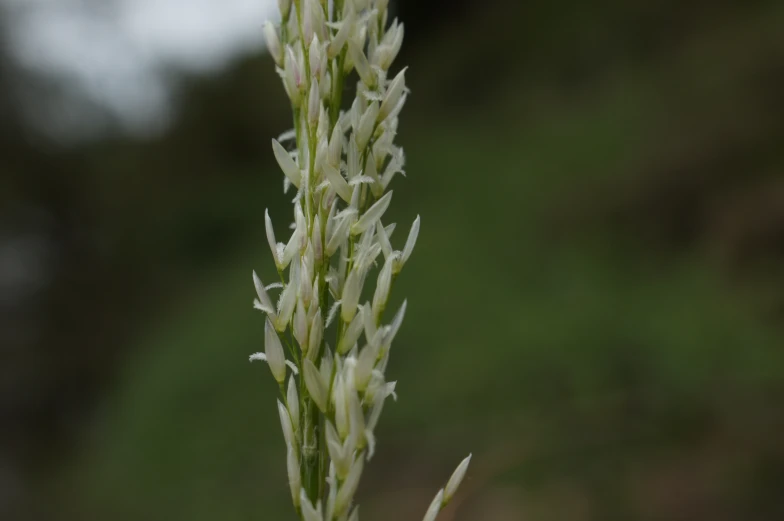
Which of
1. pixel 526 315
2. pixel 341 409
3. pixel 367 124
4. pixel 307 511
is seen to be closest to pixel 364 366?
pixel 341 409

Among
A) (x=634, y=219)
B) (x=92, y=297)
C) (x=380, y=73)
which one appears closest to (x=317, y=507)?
(x=380, y=73)

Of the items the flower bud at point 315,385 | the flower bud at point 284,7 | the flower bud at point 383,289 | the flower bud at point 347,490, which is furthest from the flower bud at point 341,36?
the flower bud at point 347,490

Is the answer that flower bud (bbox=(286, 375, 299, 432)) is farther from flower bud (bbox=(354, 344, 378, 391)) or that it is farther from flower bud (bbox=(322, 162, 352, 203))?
flower bud (bbox=(322, 162, 352, 203))

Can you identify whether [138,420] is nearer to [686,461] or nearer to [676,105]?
[686,461]

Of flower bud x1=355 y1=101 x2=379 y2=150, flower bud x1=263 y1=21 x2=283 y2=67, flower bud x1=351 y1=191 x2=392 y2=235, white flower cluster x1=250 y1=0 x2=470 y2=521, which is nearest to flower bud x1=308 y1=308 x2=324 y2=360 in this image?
white flower cluster x1=250 y1=0 x2=470 y2=521

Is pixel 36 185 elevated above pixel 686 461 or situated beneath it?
elevated above

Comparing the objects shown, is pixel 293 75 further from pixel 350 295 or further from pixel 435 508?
pixel 435 508

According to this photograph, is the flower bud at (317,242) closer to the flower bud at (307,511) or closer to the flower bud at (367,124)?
the flower bud at (367,124)
